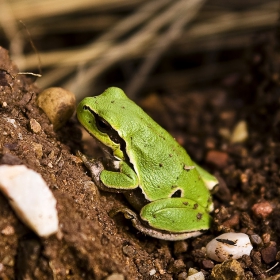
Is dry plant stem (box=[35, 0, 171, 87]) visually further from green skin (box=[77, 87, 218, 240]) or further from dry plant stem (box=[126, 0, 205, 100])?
green skin (box=[77, 87, 218, 240])

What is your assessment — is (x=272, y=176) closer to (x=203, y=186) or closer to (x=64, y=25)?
(x=203, y=186)

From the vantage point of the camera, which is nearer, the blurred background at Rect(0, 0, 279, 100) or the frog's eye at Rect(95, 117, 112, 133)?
the frog's eye at Rect(95, 117, 112, 133)

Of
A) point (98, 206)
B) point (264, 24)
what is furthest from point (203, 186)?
point (264, 24)

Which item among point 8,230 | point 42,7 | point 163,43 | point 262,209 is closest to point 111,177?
point 8,230

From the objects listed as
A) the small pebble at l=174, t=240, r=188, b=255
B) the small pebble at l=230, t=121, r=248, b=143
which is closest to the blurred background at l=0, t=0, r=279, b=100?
the small pebble at l=230, t=121, r=248, b=143

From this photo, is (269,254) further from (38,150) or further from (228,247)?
(38,150)
